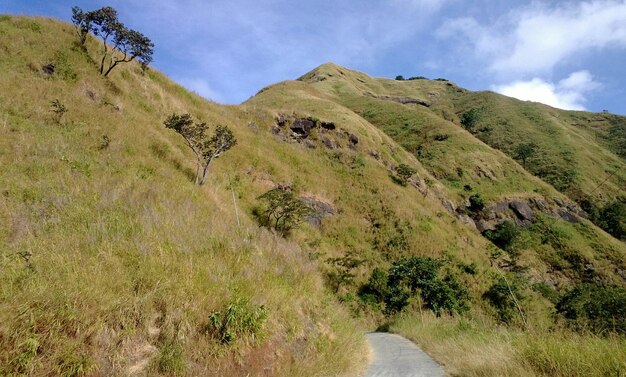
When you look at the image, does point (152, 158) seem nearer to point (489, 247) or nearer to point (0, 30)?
point (0, 30)

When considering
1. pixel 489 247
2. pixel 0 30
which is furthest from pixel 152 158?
pixel 489 247

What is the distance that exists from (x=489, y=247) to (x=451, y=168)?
85.2 ft

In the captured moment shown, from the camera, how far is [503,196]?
6031cm

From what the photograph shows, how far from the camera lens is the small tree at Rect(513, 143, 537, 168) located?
84875mm

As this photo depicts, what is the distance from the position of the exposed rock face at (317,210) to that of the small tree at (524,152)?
66.5 m

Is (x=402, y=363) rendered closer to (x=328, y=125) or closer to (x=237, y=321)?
(x=237, y=321)

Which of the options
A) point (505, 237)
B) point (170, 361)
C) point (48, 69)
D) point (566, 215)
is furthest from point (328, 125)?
point (170, 361)

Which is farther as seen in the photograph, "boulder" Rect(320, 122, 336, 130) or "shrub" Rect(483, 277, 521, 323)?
"boulder" Rect(320, 122, 336, 130)

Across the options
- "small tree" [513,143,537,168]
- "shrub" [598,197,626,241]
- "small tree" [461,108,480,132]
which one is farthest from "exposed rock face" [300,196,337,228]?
"small tree" [461,108,480,132]

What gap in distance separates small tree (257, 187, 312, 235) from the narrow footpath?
17.2 metres

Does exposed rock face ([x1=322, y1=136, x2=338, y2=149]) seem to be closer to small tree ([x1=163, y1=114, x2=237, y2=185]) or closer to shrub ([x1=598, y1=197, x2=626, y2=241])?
small tree ([x1=163, y1=114, x2=237, y2=185])

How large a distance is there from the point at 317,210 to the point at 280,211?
7.52 meters

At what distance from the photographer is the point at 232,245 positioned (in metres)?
6.51

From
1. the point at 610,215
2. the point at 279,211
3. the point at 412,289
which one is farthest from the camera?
the point at 610,215
